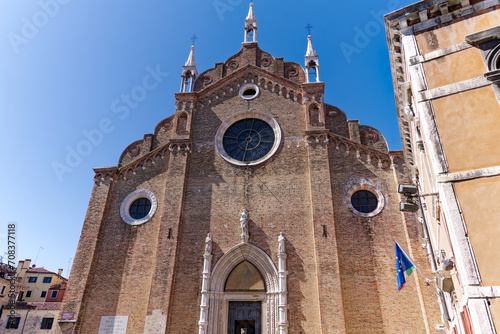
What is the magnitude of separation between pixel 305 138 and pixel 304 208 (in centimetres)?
356

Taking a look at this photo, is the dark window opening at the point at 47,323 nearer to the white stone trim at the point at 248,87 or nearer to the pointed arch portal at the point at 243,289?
the pointed arch portal at the point at 243,289

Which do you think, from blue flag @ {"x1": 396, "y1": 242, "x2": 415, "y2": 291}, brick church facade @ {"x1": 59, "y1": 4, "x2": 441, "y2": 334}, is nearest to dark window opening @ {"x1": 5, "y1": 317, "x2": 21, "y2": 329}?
brick church facade @ {"x1": 59, "y1": 4, "x2": 441, "y2": 334}

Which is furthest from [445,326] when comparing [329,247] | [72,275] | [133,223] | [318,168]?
[72,275]

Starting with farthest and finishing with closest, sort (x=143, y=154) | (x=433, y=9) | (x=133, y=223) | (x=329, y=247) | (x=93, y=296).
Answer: (x=143, y=154), (x=133, y=223), (x=93, y=296), (x=329, y=247), (x=433, y=9)

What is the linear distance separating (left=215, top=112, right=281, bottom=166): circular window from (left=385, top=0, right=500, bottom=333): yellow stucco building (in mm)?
8968

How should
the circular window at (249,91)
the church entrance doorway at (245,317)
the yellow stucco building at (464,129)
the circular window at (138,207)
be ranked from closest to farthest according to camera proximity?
1. the yellow stucco building at (464,129)
2. the church entrance doorway at (245,317)
3. the circular window at (138,207)
4. the circular window at (249,91)

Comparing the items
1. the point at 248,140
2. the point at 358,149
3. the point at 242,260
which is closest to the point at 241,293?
the point at 242,260

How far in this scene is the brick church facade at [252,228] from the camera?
547 inches

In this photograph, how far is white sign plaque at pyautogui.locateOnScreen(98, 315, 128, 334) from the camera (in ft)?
47.9

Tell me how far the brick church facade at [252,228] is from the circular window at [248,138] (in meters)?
0.07

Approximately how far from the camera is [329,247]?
1448 centimetres

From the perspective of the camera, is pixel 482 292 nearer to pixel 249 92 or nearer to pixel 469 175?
pixel 469 175

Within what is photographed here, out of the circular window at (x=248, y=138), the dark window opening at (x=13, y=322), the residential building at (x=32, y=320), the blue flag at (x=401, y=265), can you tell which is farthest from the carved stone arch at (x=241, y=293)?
the dark window opening at (x=13, y=322)

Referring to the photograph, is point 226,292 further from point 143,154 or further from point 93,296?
point 143,154
